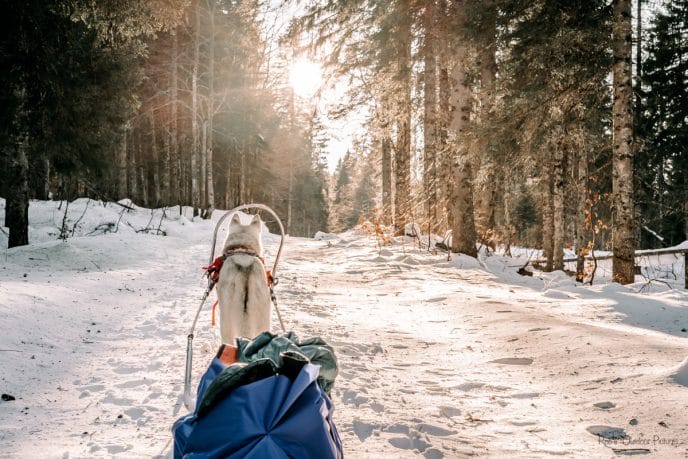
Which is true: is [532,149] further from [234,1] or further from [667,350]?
[234,1]

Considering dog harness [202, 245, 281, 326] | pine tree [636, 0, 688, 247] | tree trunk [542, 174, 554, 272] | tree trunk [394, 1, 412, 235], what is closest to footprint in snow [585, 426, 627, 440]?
dog harness [202, 245, 281, 326]

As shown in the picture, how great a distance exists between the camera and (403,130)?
53.8ft

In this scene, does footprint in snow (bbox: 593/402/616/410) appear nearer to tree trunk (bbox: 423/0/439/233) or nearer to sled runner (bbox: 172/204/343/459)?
sled runner (bbox: 172/204/343/459)

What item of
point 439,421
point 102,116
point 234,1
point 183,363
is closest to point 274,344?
point 439,421

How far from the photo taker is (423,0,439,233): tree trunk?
42.0 ft

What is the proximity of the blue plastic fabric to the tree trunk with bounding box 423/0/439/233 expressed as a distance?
1200 cm

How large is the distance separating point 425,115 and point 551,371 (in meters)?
12.7

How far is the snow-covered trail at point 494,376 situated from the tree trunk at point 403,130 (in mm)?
7837

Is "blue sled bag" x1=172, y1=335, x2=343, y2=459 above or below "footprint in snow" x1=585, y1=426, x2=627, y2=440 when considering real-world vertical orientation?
above

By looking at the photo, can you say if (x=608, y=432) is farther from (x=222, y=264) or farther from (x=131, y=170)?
(x=131, y=170)

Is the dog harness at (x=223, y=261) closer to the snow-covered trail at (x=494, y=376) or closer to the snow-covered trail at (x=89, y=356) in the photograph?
the snow-covered trail at (x=89, y=356)

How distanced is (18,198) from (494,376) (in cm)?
1106

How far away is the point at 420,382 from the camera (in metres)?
4.13

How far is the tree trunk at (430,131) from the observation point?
12812 mm
